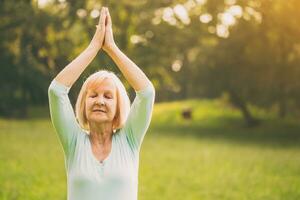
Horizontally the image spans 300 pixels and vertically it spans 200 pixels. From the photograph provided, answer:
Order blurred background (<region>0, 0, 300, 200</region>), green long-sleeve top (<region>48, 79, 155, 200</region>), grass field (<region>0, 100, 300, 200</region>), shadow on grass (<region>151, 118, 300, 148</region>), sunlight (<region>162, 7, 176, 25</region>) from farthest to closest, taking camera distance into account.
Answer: sunlight (<region>162, 7, 176, 25</region>) < shadow on grass (<region>151, 118, 300, 148</region>) < blurred background (<region>0, 0, 300, 200</region>) < grass field (<region>0, 100, 300, 200</region>) < green long-sleeve top (<region>48, 79, 155, 200</region>)

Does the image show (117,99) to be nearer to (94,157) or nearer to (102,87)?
(102,87)

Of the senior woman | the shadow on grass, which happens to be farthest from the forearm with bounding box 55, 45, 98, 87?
the shadow on grass

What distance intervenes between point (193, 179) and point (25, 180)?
3.67 m

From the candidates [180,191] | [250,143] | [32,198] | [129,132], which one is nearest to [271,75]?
[250,143]

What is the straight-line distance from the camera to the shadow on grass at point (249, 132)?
26672 millimetres

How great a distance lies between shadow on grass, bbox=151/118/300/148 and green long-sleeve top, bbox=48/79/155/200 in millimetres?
21391

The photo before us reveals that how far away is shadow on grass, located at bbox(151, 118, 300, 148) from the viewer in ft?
87.5

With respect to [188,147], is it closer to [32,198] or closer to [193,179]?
[193,179]

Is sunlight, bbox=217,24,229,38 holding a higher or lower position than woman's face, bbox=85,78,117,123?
lower

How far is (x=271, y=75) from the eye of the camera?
101 ft

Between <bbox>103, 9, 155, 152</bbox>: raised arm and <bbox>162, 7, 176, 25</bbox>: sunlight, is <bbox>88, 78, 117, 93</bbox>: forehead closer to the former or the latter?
<bbox>103, 9, 155, 152</bbox>: raised arm

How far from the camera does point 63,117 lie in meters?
3.53

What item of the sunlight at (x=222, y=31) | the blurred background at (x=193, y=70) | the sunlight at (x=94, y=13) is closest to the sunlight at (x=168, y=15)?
the blurred background at (x=193, y=70)

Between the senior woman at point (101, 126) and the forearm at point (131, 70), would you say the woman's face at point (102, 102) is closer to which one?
the senior woman at point (101, 126)
